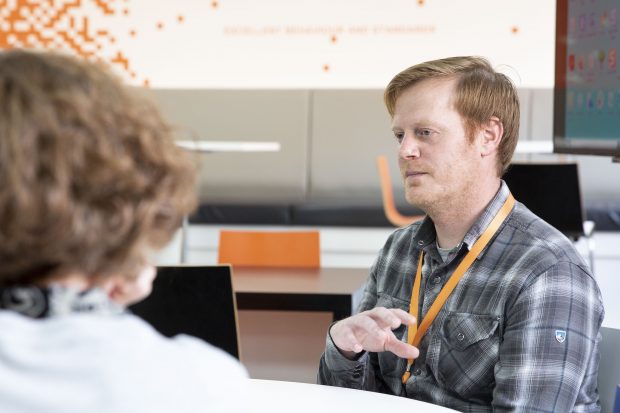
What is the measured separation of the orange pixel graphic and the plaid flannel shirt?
550 centimetres

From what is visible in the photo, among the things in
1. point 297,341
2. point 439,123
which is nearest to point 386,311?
point 439,123

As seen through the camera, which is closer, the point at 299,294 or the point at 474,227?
the point at 474,227

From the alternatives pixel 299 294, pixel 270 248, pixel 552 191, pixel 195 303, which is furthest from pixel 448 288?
pixel 552 191

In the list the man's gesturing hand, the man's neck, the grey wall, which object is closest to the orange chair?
the grey wall

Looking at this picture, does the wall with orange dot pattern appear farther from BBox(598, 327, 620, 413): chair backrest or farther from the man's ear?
BBox(598, 327, 620, 413): chair backrest

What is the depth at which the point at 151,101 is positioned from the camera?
768mm

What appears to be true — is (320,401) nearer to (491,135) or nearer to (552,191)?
(491,135)

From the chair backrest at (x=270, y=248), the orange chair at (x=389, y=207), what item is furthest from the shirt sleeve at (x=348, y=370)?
the orange chair at (x=389, y=207)

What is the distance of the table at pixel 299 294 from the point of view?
2574mm

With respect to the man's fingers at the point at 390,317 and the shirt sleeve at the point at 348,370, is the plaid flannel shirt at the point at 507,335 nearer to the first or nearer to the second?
the shirt sleeve at the point at 348,370

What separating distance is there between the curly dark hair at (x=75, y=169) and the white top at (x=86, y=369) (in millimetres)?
56

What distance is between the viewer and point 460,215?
183 cm

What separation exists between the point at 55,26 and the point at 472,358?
6.01 meters

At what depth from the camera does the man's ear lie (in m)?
1.88
